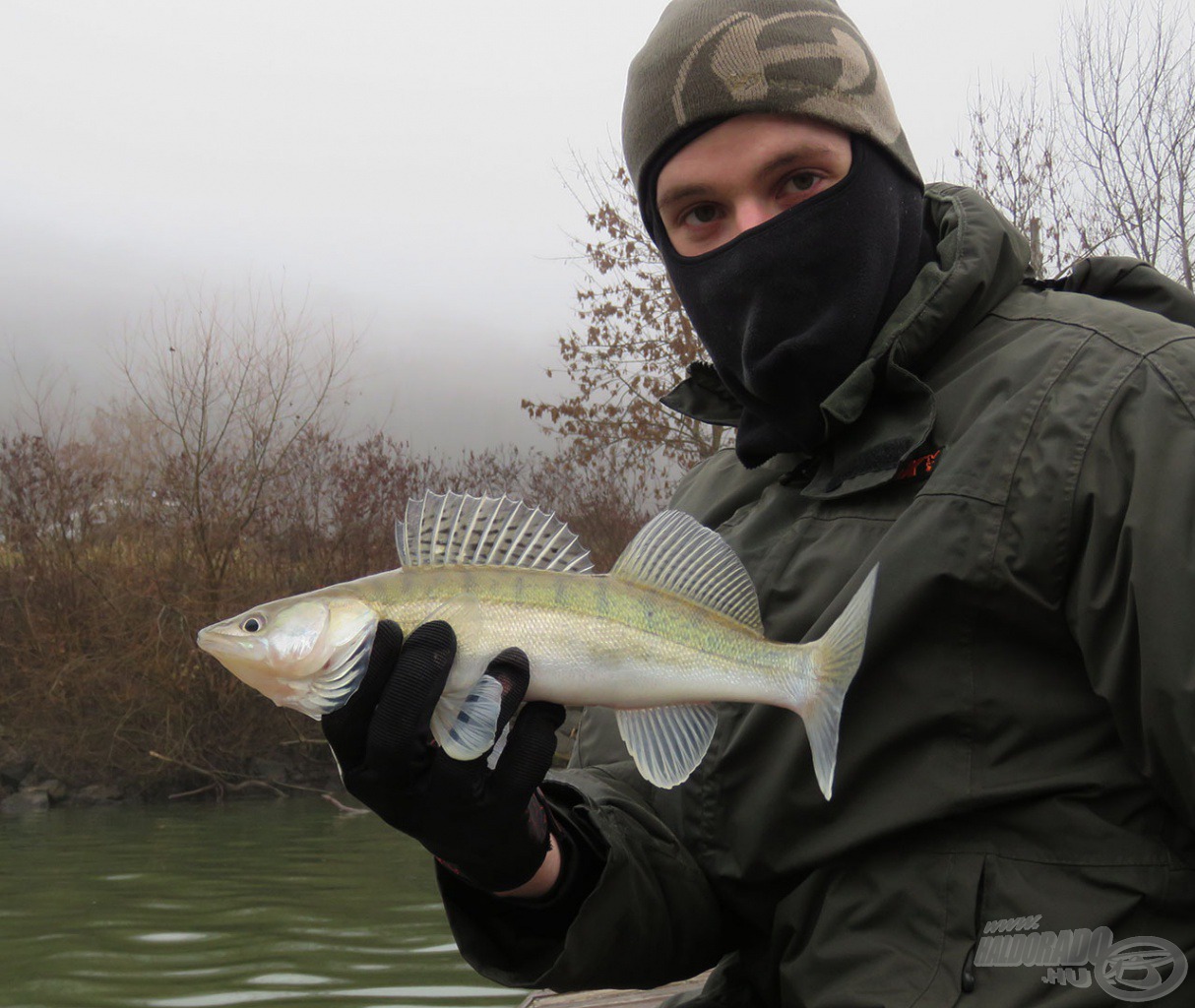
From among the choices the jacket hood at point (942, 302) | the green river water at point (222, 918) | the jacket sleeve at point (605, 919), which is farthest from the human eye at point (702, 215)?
the green river water at point (222, 918)

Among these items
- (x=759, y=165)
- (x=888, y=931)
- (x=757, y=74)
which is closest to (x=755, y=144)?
(x=759, y=165)

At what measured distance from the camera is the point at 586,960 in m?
2.59

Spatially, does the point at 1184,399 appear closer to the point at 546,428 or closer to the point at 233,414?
the point at 233,414

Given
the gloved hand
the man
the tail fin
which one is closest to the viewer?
the man

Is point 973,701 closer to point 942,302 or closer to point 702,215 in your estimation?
point 942,302

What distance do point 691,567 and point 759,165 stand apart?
3.43 ft

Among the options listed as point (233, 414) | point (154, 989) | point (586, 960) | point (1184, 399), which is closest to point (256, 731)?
point (233, 414)

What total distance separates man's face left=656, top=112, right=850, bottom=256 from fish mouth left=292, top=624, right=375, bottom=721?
4.49 feet

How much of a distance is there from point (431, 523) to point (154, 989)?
20.2ft

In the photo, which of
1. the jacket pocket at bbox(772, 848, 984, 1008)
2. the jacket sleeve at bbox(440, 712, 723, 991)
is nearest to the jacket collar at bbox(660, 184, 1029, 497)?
the jacket pocket at bbox(772, 848, 984, 1008)

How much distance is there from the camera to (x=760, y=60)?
2.75 meters

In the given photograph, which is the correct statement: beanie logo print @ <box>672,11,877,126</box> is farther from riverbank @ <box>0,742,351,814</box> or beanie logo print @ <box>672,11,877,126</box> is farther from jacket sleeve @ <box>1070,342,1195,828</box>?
riverbank @ <box>0,742,351,814</box>

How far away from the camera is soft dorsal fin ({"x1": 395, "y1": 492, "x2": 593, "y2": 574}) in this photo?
8.22ft

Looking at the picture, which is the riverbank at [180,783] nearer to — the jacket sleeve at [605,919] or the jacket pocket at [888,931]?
the jacket sleeve at [605,919]
